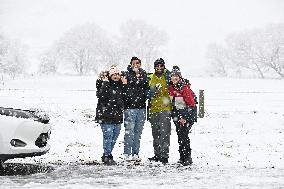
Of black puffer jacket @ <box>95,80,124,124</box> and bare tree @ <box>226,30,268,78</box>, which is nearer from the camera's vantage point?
black puffer jacket @ <box>95,80,124,124</box>

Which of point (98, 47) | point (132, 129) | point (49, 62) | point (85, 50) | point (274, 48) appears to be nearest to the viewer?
point (132, 129)

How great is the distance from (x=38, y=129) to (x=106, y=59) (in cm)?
→ 6863

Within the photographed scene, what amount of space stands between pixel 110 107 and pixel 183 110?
1295 mm

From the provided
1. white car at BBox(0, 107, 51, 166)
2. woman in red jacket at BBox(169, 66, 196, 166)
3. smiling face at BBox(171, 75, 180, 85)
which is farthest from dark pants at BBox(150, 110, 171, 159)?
white car at BBox(0, 107, 51, 166)

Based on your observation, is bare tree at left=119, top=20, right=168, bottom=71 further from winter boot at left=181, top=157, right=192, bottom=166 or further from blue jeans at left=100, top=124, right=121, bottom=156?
winter boot at left=181, top=157, right=192, bottom=166

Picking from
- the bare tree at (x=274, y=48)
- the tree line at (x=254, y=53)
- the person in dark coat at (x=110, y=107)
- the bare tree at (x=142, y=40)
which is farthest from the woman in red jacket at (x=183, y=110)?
the bare tree at (x=142, y=40)

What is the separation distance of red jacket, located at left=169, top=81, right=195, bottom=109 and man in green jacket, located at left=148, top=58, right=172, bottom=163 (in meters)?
0.17

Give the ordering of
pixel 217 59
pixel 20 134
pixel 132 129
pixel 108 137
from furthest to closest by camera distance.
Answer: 1. pixel 217 59
2. pixel 132 129
3. pixel 108 137
4. pixel 20 134

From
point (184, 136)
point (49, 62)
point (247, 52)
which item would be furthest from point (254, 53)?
point (184, 136)

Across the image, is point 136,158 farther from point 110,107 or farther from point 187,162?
point 110,107

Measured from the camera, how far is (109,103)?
7.32m

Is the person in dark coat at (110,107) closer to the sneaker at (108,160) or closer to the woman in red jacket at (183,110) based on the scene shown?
the sneaker at (108,160)

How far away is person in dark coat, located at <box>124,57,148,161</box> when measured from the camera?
7430 millimetres

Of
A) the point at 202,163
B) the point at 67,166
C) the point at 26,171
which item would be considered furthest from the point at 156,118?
the point at 26,171
